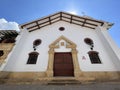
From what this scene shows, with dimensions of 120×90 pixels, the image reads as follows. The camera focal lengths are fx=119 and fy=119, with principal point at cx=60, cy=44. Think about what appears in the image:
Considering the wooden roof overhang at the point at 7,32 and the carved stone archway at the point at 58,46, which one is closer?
the carved stone archway at the point at 58,46

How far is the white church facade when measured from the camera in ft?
33.1

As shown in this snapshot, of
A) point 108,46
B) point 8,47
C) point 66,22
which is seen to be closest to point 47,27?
point 66,22

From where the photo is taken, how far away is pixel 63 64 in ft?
36.7

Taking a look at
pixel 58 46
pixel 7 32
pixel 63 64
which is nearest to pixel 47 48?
pixel 58 46

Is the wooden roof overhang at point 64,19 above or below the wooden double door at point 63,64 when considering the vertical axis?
above

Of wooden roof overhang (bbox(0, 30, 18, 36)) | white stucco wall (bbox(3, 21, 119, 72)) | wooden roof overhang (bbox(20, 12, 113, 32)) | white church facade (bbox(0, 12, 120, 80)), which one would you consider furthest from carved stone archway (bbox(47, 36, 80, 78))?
wooden roof overhang (bbox(0, 30, 18, 36))

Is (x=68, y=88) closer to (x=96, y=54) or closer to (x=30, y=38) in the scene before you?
(x=96, y=54)

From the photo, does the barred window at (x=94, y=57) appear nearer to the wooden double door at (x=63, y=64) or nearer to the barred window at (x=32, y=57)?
the wooden double door at (x=63, y=64)

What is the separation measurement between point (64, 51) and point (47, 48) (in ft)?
5.78

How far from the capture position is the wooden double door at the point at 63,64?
1065 cm

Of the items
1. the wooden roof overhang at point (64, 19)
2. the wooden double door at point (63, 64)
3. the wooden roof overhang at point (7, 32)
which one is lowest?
the wooden double door at point (63, 64)

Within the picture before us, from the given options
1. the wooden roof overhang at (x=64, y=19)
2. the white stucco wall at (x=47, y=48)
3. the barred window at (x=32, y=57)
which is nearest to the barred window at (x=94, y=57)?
the white stucco wall at (x=47, y=48)

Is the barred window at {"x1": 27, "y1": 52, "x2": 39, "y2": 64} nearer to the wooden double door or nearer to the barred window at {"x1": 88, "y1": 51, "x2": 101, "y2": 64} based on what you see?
the wooden double door

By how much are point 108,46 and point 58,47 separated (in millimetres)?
4832
